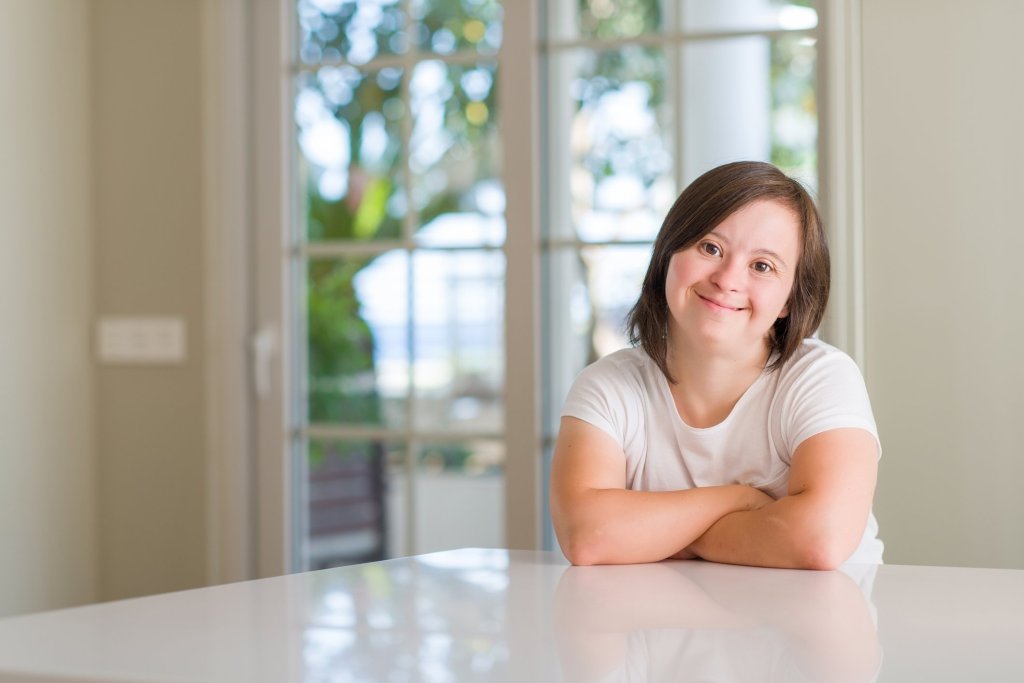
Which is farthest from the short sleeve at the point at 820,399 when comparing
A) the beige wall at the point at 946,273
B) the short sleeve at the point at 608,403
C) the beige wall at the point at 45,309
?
the beige wall at the point at 45,309

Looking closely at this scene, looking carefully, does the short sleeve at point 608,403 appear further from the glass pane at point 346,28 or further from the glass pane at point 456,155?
the glass pane at point 346,28

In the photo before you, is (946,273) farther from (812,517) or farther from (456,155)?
(456,155)

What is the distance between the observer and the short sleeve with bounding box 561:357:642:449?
1.63 meters

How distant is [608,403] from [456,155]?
3.90 m

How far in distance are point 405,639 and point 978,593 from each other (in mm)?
611

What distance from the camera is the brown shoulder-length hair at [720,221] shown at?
63.2 inches

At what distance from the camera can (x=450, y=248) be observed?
285 cm

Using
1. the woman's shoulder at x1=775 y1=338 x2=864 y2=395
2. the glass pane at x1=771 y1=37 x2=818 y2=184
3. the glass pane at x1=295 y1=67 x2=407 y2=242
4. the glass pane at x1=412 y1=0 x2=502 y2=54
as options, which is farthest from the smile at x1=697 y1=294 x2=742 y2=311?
the glass pane at x1=771 y1=37 x2=818 y2=184

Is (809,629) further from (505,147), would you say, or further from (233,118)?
(233,118)

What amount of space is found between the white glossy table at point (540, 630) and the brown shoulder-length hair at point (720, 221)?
501 mm

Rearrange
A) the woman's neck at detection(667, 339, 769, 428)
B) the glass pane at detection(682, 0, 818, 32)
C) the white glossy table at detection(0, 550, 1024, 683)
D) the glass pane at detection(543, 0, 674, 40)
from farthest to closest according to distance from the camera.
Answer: the glass pane at detection(543, 0, 674, 40), the glass pane at detection(682, 0, 818, 32), the woman's neck at detection(667, 339, 769, 428), the white glossy table at detection(0, 550, 1024, 683)

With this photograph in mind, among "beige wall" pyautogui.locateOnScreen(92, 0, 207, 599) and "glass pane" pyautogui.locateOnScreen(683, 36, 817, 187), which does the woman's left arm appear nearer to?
A: "glass pane" pyautogui.locateOnScreen(683, 36, 817, 187)

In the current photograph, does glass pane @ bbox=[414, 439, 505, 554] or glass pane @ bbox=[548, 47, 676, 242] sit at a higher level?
glass pane @ bbox=[548, 47, 676, 242]

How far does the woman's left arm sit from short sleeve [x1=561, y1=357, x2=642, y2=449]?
9.7 inches
